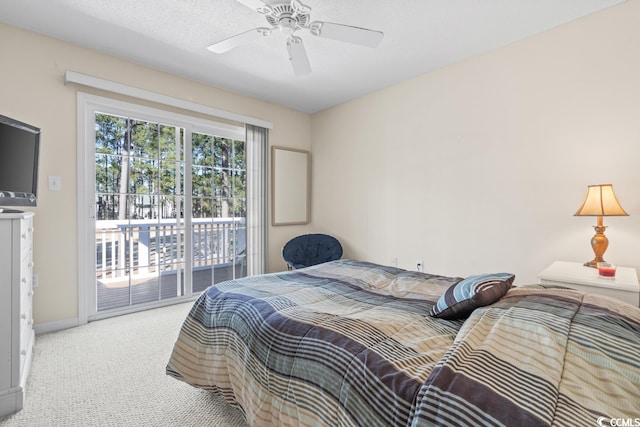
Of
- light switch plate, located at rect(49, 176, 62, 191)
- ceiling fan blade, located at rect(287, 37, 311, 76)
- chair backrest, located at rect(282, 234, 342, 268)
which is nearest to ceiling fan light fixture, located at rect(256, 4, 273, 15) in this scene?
ceiling fan blade, located at rect(287, 37, 311, 76)

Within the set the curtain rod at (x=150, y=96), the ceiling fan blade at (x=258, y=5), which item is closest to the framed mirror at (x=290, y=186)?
the curtain rod at (x=150, y=96)

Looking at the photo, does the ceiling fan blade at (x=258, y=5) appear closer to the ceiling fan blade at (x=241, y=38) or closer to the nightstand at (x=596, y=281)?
the ceiling fan blade at (x=241, y=38)

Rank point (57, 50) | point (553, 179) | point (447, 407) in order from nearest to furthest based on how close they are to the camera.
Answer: point (447, 407), point (553, 179), point (57, 50)

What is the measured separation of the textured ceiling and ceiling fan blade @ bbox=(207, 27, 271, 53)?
243mm

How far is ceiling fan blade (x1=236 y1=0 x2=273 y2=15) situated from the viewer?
5.75ft

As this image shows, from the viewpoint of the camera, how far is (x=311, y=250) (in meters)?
4.10

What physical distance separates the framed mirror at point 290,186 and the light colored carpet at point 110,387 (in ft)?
6.75

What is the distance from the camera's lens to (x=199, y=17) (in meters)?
2.28

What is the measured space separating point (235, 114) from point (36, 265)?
7.94 feet

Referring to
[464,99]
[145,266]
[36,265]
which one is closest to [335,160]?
[464,99]

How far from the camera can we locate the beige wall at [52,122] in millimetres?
2465

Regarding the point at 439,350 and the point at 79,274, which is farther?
the point at 79,274

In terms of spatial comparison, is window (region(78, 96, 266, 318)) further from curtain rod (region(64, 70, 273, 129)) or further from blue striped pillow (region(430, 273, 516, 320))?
blue striped pillow (region(430, 273, 516, 320))

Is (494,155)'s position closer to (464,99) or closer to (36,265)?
(464,99)
